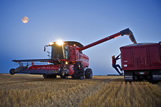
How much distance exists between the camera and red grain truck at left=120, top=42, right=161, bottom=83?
326 inches

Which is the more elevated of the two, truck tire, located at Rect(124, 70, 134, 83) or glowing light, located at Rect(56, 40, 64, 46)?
glowing light, located at Rect(56, 40, 64, 46)

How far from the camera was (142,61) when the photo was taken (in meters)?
8.59

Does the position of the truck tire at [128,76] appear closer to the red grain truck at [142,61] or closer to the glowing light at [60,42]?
the red grain truck at [142,61]

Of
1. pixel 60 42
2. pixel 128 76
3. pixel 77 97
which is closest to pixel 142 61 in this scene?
pixel 128 76

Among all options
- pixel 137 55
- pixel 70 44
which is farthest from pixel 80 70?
pixel 137 55

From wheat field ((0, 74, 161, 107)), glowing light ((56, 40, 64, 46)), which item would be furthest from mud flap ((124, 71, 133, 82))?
glowing light ((56, 40, 64, 46))

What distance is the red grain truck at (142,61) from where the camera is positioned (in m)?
8.29

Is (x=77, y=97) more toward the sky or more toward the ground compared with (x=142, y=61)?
more toward the ground

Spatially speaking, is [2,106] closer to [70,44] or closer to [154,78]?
[154,78]

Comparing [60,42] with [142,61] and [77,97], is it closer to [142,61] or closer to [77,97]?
[142,61]

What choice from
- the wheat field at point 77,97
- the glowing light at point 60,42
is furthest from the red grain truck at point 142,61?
the glowing light at point 60,42

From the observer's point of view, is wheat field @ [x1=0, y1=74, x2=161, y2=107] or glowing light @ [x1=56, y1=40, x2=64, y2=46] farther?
glowing light @ [x1=56, y1=40, x2=64, y2=46]

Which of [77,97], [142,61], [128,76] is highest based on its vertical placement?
[142,61]

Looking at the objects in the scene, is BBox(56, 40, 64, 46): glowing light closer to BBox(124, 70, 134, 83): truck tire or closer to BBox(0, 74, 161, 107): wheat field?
BBox(124, 70, 134, 83): truck tire
